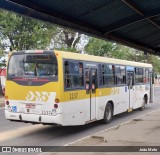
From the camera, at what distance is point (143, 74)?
19.2 metres

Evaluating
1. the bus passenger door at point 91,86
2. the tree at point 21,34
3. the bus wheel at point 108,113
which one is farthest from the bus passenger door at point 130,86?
the tree at point 21,34

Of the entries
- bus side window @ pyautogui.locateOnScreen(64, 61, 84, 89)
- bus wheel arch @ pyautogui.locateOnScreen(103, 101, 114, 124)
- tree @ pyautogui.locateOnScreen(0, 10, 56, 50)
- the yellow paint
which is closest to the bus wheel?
bus wheel arch @ pyautogui.locateOnScreen(103, 101, 114, 124)

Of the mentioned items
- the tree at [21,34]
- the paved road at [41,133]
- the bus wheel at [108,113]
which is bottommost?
the paved road at [41,133]

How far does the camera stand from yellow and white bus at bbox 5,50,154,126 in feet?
35.9

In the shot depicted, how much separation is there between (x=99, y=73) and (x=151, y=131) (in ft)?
11.4

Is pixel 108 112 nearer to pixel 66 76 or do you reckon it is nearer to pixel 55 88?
pixel 66 76

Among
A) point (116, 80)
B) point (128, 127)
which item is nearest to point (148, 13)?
point (128, 127)

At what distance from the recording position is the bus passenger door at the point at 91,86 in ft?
41.1

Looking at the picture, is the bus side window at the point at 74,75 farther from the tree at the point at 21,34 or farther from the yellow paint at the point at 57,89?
the tree at the point at 21,34

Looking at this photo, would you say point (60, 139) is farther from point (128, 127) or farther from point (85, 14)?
point (85, 14)

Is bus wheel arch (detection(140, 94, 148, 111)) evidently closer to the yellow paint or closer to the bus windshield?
the yellow paint

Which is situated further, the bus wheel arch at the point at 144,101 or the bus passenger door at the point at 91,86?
the bus wheel arch at the point at 144,101

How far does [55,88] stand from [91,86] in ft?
7.28

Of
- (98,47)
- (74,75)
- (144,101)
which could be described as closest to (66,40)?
(98,47)
